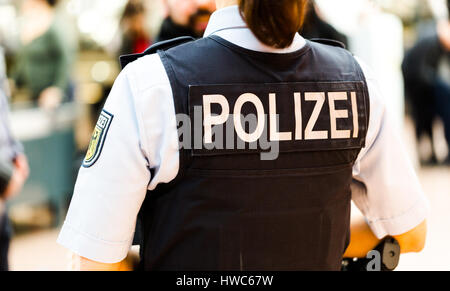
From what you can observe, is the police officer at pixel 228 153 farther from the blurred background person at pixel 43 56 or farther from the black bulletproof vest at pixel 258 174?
the blurred background person at pixel 43 56

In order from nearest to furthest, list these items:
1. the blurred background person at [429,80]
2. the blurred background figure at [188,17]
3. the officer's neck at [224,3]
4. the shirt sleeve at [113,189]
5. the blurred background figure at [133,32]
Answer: the shirt sleeve at [113,189] < the officer's neck at [224,3] < the blurred background figure at [188,17] < the blurred background figure at [133,32] < the blurred background person at [429,80]

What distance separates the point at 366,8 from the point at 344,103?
5106 millimetres

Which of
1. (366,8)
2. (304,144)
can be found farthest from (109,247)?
(366,8)

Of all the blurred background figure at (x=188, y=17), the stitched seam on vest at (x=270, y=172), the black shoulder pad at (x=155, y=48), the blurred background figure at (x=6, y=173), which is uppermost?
the blurred background figure at (x=188, y=17)

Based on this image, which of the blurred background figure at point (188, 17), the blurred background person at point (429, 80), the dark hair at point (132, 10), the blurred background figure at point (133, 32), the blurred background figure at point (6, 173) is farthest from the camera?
the blurred background person at point (429, 80)

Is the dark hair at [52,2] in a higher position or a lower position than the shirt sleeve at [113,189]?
higher

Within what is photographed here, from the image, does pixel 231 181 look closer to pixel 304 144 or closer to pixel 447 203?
pixel 304 144

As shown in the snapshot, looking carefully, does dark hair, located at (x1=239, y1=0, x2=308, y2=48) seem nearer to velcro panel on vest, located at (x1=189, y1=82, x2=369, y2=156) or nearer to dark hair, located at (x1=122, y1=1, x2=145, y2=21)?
velcro panel on vest, located at (x1=189, y1=82, x2=369, y2=156)

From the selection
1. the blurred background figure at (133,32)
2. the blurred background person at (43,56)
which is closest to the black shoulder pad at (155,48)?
the blurred background figure at (133,32)

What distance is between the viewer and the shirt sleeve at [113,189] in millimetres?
1185

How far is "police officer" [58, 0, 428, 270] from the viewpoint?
1.20m

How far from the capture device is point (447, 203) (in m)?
5.23

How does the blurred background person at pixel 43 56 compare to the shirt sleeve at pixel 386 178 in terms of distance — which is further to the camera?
the blurred background person at pixel 43 56
